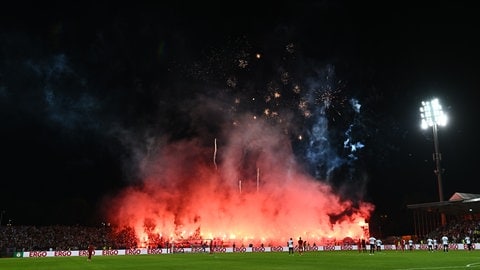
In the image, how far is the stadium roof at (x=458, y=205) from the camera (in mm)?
57656

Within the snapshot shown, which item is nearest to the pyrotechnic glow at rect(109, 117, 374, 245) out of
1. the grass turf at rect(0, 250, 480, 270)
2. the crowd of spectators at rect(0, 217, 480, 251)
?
the crowd of spectators at rect(0, 217, 480, 251)

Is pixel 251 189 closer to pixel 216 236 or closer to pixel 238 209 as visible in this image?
pixel 238 209

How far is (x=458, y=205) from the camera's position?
196 ft

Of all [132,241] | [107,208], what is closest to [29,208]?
[107,208]

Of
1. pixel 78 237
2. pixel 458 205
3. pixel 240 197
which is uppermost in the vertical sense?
pixel 240 197

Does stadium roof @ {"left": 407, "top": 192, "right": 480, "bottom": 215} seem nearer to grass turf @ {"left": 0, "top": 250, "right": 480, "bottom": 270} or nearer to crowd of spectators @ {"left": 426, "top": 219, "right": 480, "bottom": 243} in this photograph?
crowd of spectators @ {"left": 426, "top": 219, "right": 480, "bottom": 243}

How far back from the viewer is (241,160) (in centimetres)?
8406

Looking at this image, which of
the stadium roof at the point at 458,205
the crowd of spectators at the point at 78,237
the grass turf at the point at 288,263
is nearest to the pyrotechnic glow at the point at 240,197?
the crowd of spectators at the point at 78,237

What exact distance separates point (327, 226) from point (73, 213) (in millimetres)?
59026

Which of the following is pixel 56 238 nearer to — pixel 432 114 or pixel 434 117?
pixel 432 114

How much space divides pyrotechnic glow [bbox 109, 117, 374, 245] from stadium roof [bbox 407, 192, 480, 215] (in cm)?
2078

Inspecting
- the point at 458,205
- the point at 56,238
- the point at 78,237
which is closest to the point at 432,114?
the point at 458,205

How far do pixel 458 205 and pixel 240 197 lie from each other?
38.2 meters

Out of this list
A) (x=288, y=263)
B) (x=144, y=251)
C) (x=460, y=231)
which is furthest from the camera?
(x=460, y=231)
